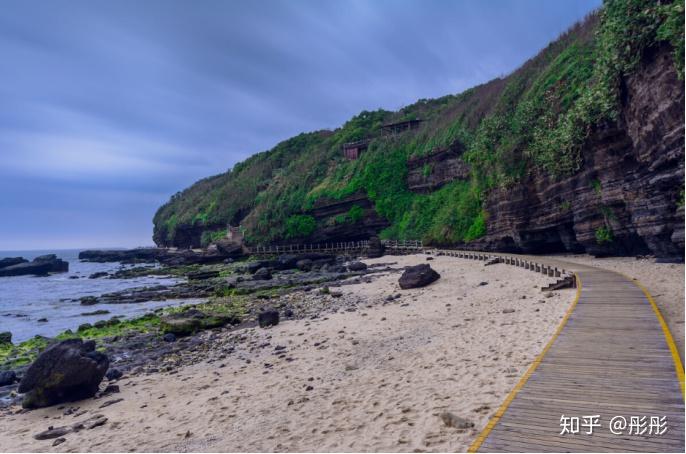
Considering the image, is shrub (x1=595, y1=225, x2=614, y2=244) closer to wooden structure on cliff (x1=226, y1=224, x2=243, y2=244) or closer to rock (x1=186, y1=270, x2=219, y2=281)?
rock (x1=186, y1=270, x2=219, y2=281)

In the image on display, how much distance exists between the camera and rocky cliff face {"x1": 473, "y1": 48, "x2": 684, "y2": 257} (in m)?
16.2

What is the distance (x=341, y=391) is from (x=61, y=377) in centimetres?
775

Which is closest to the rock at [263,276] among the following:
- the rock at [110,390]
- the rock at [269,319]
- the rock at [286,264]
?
the rock at [286,264]

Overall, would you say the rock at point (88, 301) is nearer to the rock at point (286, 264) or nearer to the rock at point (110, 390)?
the rock at point (286, 264)

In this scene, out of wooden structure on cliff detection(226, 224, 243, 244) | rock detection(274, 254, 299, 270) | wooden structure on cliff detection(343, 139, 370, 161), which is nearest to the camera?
rock detection(274, 254, 299, 270)

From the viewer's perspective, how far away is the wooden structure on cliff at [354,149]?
74.9 metres

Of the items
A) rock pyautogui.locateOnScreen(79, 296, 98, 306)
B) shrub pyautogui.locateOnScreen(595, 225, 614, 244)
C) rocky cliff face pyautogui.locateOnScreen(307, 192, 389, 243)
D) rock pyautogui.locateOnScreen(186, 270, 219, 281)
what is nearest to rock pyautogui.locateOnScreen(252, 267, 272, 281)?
rock pyautogui.locateOnScreen(186, 270, 219, 281)

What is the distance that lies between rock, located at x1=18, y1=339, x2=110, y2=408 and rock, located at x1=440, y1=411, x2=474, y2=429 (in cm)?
971

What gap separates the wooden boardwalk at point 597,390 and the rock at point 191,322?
47.2ft

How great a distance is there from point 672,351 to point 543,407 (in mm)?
A: 3536

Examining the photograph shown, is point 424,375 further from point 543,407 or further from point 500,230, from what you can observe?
point 500,230

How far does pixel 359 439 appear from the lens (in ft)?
19.0

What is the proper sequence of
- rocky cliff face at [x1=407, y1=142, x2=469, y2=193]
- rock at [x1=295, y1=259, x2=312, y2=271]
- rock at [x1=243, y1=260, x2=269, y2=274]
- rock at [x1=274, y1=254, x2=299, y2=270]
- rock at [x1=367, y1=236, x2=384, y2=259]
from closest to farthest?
rock at [x1=295, y1=259, x2=312, y2=271] → rock at [x1=243, y1=260, x2=269, y2=274] → rock at [x1=274, y1=254, x2=299, y2=270] → rock at [x1=367, y1=236, x2=384, y2=259] → rocky cliff face at [x1=407, y1=142, x2=469, y2=193]

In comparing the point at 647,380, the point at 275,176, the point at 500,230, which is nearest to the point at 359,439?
the point at 647,380
